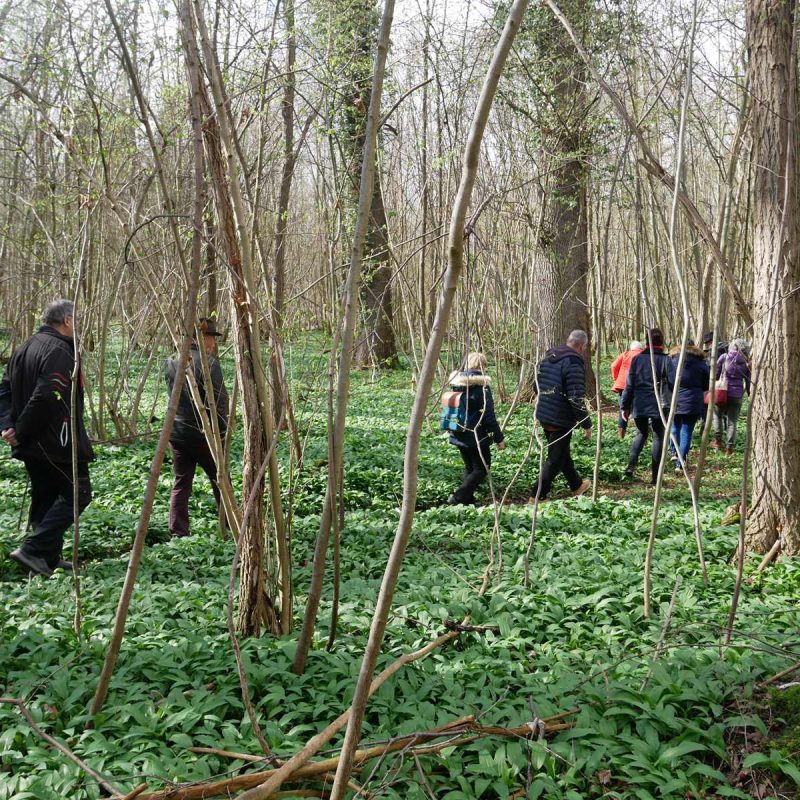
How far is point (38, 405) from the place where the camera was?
5.85 metres

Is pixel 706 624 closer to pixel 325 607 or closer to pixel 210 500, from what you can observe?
pixel 325 607

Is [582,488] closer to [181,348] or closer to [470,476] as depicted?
[470,476]

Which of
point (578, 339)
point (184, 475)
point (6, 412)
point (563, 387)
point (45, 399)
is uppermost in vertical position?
point (578, 339)

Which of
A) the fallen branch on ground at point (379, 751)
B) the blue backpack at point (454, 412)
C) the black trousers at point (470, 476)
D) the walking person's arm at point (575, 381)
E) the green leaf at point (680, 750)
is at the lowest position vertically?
the green leaf at point (680, 750)

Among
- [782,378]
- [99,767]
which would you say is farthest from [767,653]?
[99,767]

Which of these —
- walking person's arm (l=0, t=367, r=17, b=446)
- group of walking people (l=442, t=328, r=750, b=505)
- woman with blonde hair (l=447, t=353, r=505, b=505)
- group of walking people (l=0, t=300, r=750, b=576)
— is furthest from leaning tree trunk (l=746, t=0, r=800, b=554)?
walking person's arm (l=0, t=367, r=17, b=446)

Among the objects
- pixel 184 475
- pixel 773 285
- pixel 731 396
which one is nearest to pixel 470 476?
pixel 184 475

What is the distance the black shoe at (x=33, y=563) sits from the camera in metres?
5.82

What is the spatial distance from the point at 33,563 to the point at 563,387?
560 centimetres

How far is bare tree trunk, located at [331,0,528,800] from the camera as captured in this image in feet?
5.92

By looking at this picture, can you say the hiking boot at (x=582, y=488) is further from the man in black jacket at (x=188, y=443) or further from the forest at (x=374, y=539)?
the man in black jacket at (x=188, y=443)

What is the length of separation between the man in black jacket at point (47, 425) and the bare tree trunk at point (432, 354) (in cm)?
444

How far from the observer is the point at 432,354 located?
1.94 meters

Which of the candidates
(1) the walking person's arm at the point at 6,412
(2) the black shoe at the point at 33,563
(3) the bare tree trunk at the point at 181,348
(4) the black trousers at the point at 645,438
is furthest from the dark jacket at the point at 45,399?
(4) the black trousers at the point at 645,438
